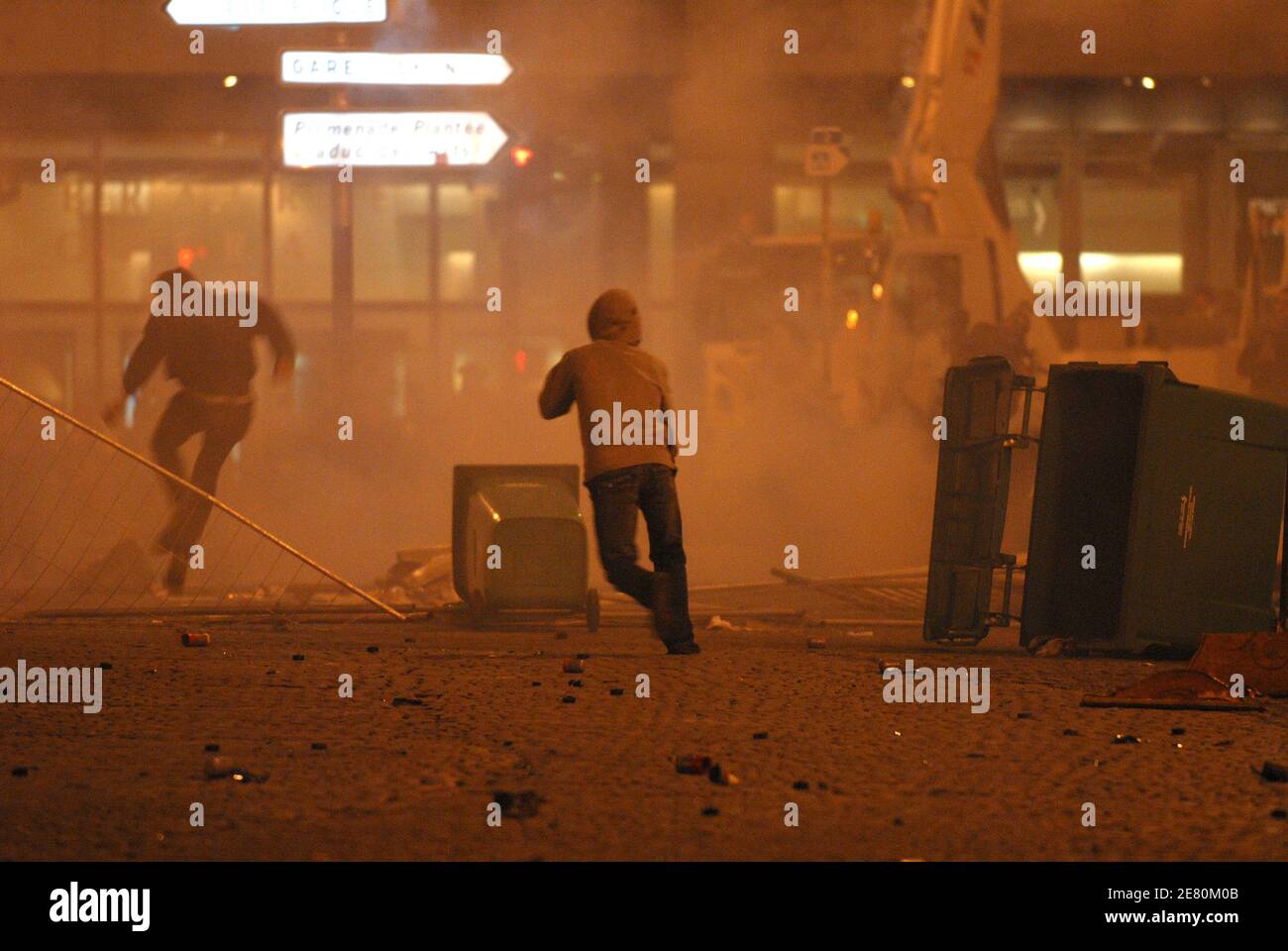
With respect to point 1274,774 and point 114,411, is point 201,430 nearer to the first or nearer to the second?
point 114,411

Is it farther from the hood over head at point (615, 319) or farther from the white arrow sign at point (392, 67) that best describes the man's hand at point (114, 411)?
the hood over head at point (615, 319)

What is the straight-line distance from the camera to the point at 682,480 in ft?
48.5

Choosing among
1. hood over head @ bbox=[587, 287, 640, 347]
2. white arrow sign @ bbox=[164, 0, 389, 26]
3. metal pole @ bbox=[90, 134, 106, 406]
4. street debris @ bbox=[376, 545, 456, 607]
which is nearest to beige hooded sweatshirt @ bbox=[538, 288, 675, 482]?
hood over head @ bbox=[587, 287, 640, 347]

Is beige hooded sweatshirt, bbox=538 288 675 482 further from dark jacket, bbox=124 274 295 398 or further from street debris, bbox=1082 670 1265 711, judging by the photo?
dark jacket, bbox=124 274 295 398

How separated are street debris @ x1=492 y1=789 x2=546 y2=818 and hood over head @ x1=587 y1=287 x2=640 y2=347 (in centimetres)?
311

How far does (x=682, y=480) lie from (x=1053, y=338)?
3.03 meters

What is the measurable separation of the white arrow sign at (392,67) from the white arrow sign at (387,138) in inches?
9.5

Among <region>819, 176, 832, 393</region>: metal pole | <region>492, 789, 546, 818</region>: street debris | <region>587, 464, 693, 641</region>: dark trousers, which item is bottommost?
<region>492, 789, 546, 818</region>: street debris

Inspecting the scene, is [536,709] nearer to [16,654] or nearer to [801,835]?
[801,835]

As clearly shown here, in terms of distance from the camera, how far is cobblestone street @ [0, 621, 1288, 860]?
417 cm

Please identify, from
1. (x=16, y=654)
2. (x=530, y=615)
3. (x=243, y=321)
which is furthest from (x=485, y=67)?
(x=16, y=654)

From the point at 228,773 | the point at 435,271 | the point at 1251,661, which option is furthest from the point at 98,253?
the point at 228,773

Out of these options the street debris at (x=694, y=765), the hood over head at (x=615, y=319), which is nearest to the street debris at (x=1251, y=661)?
the street debris at (x=694, y=765)

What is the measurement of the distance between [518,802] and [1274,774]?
1886 mm
